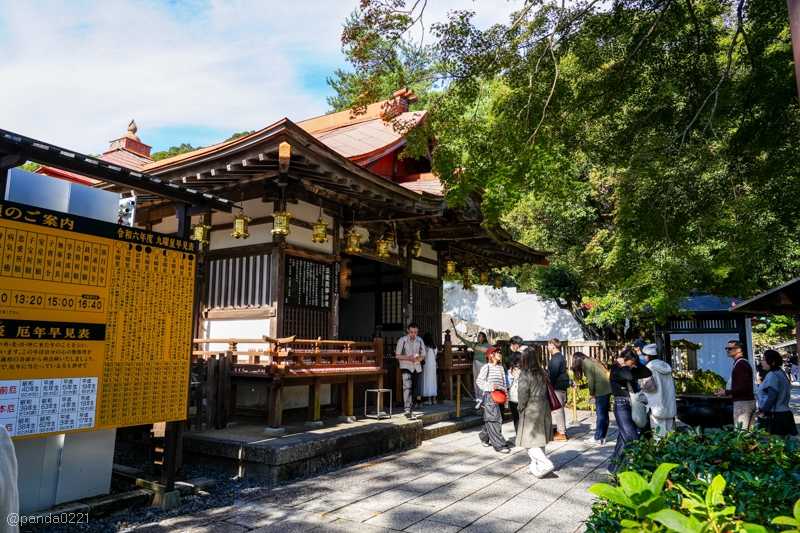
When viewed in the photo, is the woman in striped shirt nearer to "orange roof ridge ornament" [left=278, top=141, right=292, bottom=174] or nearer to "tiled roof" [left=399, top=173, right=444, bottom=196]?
"tiled roof" [left=399, top=173, right=444, bottom=196]

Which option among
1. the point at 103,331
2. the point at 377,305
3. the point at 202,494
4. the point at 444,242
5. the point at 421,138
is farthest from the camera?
the point at 444,242

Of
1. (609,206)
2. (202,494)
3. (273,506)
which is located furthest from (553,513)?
(609,206)

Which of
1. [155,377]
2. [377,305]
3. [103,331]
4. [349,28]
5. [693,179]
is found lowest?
[155,377]

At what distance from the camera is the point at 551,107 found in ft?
Result: 22.7

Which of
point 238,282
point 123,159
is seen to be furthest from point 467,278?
point 123,159

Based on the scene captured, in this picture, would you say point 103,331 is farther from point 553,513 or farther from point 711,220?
point 711,220

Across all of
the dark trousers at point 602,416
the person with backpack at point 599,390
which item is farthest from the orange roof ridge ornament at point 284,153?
the dark trousers at point 602,416

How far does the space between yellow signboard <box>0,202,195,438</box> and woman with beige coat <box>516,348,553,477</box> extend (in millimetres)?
4253

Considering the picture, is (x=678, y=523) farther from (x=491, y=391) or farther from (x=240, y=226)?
(x=240, y=226)

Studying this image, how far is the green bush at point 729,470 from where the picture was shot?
2.32m

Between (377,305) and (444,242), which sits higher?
(444,242)

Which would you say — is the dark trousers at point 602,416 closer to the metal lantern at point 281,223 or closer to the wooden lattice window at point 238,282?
the wooden lattice window at point 238,282

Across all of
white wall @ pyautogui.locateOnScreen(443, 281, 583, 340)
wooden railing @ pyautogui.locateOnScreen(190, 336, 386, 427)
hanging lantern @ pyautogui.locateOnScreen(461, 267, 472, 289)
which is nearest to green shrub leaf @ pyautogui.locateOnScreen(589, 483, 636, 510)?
wooden railing @ pyautogui.locateOnScreen(190, 336, 386, 427)

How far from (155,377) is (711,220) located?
890cm
